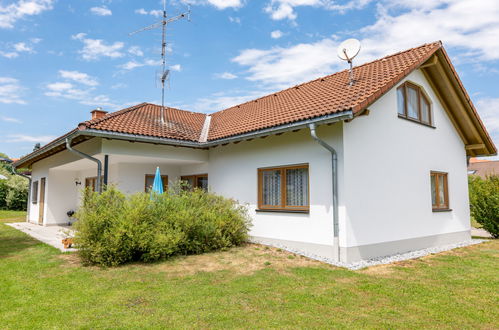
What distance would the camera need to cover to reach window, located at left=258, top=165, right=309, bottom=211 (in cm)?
939

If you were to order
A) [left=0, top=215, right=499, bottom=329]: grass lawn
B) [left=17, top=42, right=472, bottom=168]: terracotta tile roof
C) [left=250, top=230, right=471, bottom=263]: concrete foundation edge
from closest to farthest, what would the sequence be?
[left=0, top=215, right=499, bottom=329]: grass lawn
[left=250, top=230, right=471, bottom=263]: concrete foundation edge
[left=17, top=42, right=472, bottom=168]: terracotta tile roof

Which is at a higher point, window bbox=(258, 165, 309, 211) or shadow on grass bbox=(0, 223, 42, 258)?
window bbox=(258, 165, 309, 211)

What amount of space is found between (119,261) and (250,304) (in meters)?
3.94

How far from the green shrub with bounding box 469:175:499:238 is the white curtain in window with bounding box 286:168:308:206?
898 cm

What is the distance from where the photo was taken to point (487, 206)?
13.4 meters

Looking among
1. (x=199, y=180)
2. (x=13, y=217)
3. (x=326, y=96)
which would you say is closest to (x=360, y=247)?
(x=326, y=96)

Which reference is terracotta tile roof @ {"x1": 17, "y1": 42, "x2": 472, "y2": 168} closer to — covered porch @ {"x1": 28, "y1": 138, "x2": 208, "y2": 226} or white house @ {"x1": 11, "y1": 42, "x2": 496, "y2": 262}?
white house @ {"x1": 11, "y1": 42, "x2": 496, "y2": 262}

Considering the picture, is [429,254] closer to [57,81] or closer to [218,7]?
[218,7]

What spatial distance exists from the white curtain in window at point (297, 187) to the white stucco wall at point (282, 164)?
0.32 m

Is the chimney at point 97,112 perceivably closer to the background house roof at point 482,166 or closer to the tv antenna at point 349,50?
the tv antenna at point 349,50

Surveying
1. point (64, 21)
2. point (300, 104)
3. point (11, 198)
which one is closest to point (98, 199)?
point (300, 104)

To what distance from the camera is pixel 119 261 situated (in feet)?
25.5

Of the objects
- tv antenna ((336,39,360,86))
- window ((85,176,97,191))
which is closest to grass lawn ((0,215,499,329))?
tv antenna ((336,39,360,86))

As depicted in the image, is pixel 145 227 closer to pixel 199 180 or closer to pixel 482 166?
pixel 199 180
